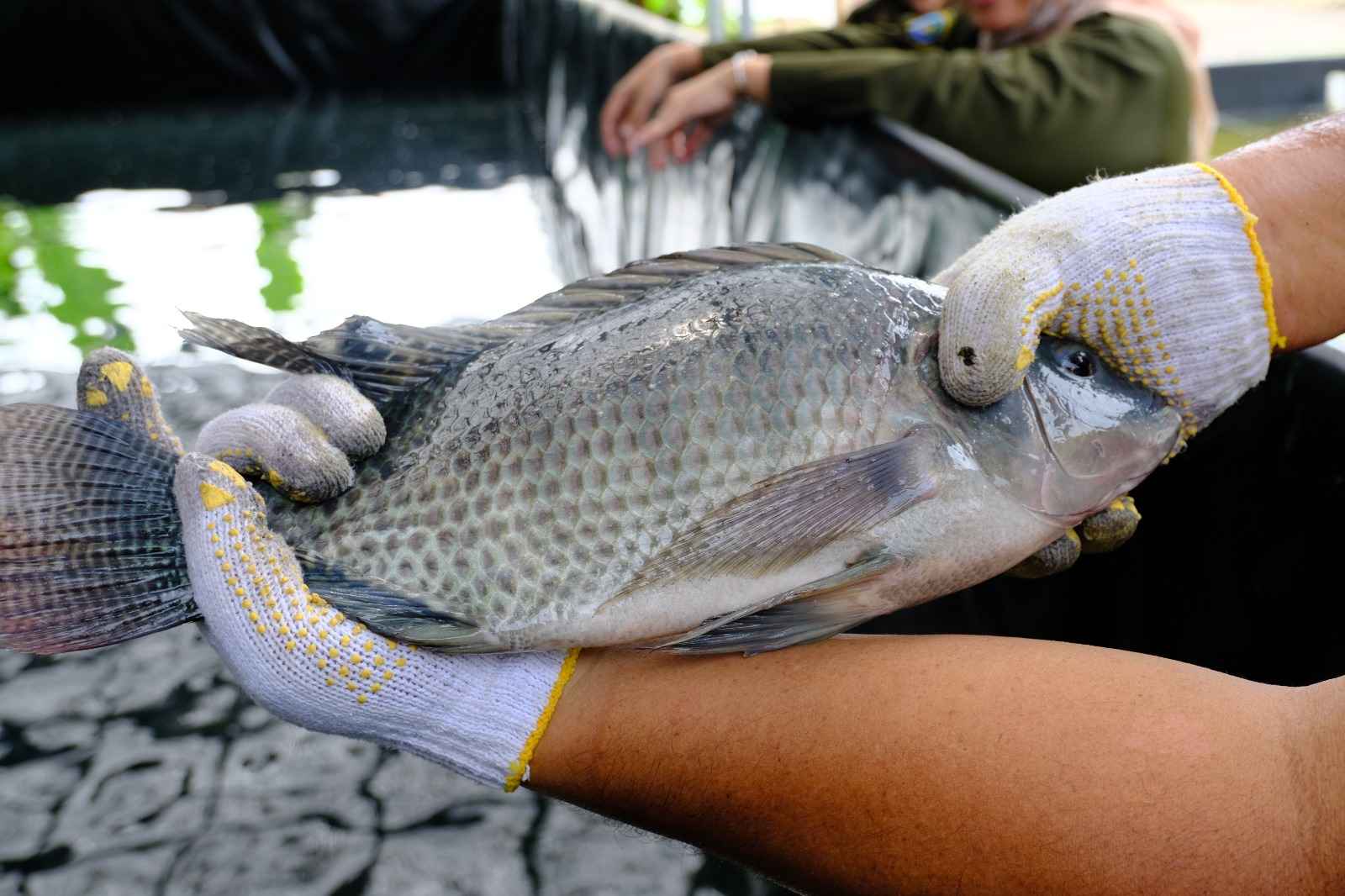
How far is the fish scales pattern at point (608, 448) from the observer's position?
104 centimetres

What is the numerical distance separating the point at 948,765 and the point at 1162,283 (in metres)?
0.56

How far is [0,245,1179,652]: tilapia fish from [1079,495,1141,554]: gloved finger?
8 centimetres

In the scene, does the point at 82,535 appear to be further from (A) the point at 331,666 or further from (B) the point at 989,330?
(B) the point at 989,330

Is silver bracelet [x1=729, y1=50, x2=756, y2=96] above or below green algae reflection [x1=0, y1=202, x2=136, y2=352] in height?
above

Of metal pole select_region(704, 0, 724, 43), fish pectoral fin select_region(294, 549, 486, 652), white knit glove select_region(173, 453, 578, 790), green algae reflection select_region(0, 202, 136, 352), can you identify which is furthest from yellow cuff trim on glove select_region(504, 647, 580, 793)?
metal pole select_region(704, 0, 724, 43)

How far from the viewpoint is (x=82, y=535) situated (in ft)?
3.27

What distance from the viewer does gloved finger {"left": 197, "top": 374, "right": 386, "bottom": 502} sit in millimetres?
1062

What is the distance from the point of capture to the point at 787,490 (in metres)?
1.02

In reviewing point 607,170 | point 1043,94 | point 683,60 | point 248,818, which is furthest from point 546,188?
point 248,818

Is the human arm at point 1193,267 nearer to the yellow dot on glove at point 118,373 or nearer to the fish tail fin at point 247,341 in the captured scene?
the fish tail fin at point 247,341

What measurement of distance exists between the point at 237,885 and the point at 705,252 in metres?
1.03

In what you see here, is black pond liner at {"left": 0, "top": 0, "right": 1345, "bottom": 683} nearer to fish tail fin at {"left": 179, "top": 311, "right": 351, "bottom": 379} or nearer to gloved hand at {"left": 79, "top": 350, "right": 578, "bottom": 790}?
gloved hand at {"left": 79, "top": 350, "right": 578, "bottom": 790}

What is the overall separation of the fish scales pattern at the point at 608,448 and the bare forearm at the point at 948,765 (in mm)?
172

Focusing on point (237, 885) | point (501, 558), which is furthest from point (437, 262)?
point (501, 558)
